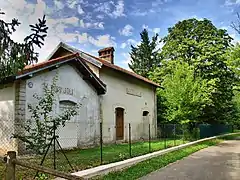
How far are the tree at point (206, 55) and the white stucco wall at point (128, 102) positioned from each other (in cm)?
548

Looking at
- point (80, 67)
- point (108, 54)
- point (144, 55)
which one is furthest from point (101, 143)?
point (144, 55)

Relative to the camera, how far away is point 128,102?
19.6 metres

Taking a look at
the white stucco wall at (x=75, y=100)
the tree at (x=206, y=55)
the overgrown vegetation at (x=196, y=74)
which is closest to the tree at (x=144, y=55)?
the overgrown vegetation at (x=196, y=74)

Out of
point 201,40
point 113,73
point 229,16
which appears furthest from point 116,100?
point 201,40

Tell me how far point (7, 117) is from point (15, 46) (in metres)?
5.22

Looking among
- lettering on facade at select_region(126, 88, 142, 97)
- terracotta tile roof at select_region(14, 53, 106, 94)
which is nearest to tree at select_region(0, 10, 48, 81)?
terracotta tile roof at select_region(14, 53, 106, 94)

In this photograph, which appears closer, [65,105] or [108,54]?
[65,105]

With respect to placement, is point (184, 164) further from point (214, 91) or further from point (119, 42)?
point (214, 91)

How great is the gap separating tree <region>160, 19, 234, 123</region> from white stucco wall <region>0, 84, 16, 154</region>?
Answer: 17.1 metres

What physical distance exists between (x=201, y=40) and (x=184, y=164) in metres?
19.8

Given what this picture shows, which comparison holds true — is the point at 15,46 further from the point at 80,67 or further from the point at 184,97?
the point at 184,97

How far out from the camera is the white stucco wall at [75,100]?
40.1ft

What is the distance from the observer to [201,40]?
28.2 metres

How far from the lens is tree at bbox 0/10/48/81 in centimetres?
739
